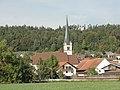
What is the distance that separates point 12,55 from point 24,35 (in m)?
133

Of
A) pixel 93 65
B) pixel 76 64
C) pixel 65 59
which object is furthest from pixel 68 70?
pixel 76 64

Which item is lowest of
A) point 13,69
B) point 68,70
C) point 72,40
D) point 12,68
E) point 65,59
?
point 13,69

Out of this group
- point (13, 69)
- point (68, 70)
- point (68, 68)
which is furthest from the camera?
point (68, 68)

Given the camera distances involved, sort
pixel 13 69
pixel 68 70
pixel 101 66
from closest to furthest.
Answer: pixel 13 69 < pixel 101 66 < pixel 68 70

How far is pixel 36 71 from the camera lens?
74.7 meters

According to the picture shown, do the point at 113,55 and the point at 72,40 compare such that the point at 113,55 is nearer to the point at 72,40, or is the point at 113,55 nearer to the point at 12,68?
the point at 72,40

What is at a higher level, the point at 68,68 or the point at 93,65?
the point at 93,65

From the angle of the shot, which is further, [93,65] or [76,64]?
[76,64]

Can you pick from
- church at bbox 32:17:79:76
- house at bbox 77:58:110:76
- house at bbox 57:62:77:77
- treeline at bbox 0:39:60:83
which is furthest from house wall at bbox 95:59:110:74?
treeline at bbox 0:39:60:83

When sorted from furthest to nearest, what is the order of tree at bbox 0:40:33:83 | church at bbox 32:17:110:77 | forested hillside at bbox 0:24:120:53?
forested hillside at bbox 0:24:120:53
church at bbox 32:17:110:77
tree at bbox 0:40:33:83

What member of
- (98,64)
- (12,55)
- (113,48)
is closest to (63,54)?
(98,64)

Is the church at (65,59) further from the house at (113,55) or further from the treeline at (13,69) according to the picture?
the house at (113,55)

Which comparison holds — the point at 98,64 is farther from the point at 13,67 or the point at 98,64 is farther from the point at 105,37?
the point at 105,37

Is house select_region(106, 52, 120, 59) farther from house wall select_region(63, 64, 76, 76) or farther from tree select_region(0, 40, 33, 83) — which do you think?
tree select_region(0, 40, 33, 83)
